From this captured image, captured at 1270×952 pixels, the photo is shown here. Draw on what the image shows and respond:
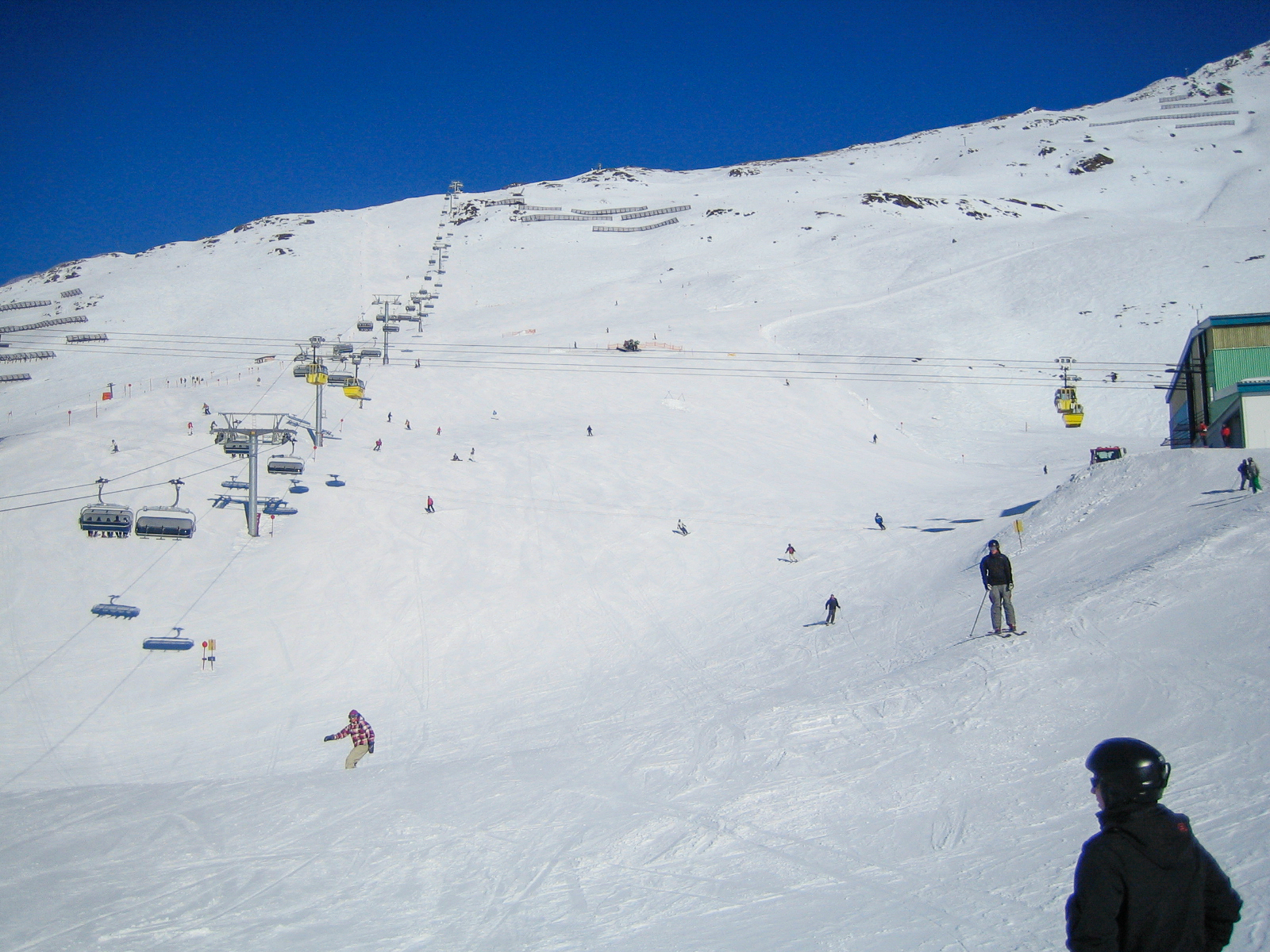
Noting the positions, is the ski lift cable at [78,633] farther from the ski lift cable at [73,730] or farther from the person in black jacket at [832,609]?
the person in black jacket at [832,609]

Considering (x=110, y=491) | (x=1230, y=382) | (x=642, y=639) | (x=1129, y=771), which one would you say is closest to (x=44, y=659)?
(x=110, y=491)

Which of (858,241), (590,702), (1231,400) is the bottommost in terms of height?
(590,702)

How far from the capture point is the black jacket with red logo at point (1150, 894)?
216 centimetres

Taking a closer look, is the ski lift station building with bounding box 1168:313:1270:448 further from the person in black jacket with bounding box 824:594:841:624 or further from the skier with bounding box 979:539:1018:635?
the skier with bounding box 979:539:1018:635

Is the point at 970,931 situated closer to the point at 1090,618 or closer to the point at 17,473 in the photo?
the point at 1090,618

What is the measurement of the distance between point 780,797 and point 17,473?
3345 cm

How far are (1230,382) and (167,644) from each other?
33.9 m

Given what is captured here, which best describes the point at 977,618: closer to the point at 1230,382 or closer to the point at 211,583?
the point at 1230,382

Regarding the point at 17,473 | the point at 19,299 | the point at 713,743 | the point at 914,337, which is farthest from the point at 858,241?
the point at 19,299

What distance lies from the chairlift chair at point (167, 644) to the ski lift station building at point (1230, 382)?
30.1 metres

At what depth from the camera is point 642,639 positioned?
2069 centimetres

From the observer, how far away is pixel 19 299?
99188 mm

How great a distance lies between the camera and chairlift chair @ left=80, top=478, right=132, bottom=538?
26.7 metres

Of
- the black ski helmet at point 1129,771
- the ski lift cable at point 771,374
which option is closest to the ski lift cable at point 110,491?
the ski lift cable at point 771,374
